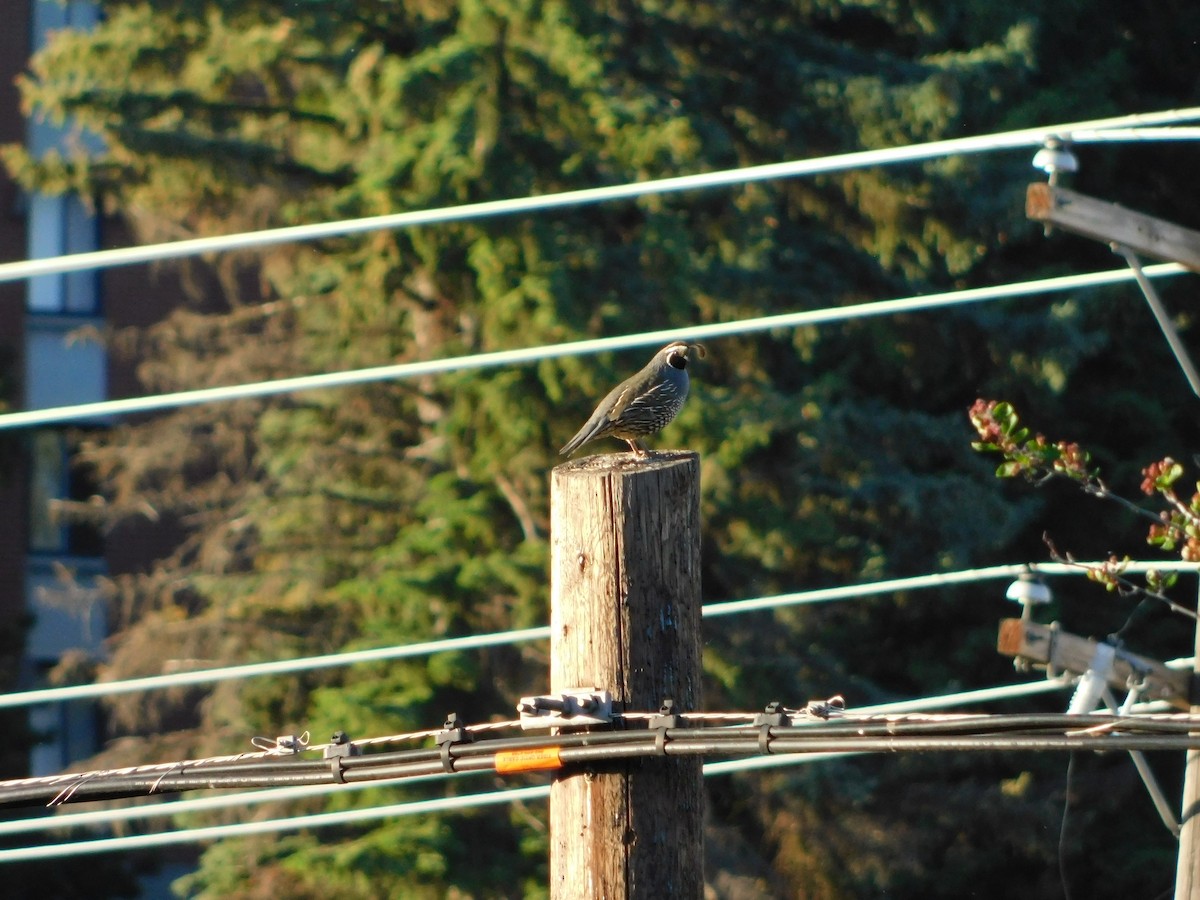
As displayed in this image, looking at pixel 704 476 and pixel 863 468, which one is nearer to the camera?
pixel 704 476

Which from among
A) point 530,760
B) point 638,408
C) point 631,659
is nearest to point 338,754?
point 530,760

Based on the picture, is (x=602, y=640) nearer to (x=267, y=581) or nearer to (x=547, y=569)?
(x=547, y=569)

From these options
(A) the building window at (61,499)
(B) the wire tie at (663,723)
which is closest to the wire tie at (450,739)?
(B) the wire tie at (663,723)

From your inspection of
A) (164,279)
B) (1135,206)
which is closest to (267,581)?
(164,279)

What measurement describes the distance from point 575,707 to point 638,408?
168 cm

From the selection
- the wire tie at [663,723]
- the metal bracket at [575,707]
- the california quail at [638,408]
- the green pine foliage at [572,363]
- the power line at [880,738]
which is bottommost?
the power line at [880,738]

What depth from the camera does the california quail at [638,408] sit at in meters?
5.52

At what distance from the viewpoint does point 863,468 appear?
15.2m

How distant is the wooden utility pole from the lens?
3975mm

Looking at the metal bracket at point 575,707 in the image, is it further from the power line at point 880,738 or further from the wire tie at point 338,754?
the wire tie at point 338,754

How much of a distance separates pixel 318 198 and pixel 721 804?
6167 millimetres

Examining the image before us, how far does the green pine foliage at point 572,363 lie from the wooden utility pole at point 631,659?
872 cm

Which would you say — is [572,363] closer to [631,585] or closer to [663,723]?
[631,585]

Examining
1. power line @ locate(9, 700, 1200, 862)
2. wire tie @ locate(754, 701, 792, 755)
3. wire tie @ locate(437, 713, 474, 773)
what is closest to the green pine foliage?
wire tie @ locate(437, 713, 474, 773)
